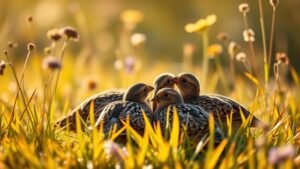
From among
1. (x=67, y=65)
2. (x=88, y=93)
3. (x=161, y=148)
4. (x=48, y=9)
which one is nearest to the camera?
(x=161, y=148)

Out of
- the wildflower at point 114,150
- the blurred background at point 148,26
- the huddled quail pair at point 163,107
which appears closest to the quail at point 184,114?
the huddled quail pair at point 163,107

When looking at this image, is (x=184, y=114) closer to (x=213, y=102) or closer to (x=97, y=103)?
(x=213, y=102)

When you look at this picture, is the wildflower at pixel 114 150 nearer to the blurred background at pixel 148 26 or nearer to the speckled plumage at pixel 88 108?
the speckled plumage at pixel 88 108

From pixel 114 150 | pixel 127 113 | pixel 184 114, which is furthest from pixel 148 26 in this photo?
pixel 114 150

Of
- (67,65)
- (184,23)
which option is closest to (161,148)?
(67,65)

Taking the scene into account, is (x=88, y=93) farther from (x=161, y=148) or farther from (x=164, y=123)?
(x=161, y=148)
